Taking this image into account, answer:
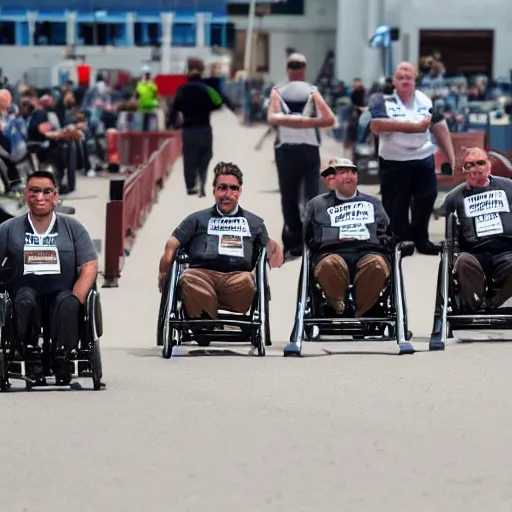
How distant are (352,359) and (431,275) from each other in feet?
16.9

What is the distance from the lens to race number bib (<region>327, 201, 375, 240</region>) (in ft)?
39.1

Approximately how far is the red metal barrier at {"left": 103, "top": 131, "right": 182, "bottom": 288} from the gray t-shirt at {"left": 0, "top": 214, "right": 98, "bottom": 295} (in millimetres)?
6049

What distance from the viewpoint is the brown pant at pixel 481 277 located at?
39.1 feet

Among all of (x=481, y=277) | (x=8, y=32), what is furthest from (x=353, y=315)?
(x=8, y=32)

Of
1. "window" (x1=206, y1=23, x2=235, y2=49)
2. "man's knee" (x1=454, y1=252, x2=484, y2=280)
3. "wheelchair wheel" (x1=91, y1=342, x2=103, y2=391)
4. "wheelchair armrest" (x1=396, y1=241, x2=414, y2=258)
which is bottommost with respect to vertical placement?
"window" (x1=206, y1=23, x2=235, y2=49)

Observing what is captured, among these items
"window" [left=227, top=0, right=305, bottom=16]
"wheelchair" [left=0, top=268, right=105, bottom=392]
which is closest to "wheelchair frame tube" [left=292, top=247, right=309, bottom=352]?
"wheelchair" [left=0, top=268, right=105, bottom=392]

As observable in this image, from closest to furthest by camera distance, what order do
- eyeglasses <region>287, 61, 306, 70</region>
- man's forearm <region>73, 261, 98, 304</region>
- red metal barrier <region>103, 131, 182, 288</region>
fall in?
man's forearm <region>73, 261, 98, 304</region> → eyeglasses <region>287, 61, 306, 70</region> → red metal barrier <region>103, 131, 182, 288</region>

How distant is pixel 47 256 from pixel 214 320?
5.75 feet

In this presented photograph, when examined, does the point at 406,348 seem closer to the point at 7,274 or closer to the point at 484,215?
the point at 484,215

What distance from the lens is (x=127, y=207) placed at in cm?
1864

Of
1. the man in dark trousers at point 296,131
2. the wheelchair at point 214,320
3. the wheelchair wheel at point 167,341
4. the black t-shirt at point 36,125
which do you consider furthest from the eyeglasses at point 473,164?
the black t-shirt at point 36,125

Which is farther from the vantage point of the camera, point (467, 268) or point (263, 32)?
point (263, 32)

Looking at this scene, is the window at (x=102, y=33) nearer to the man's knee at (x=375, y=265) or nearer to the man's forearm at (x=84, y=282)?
the man's knee at (x=375, y=265)

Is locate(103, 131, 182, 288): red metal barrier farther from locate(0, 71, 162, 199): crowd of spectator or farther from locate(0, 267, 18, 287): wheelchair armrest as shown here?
locate(0, 267, 18, 287): wheelchair armrest
